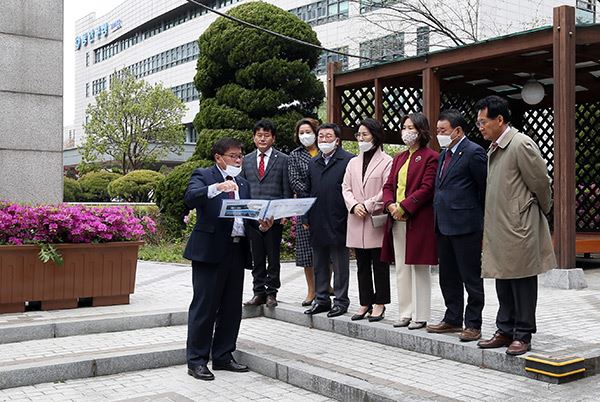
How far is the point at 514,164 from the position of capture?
5270 mm

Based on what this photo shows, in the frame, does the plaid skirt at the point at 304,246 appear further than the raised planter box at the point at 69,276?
Yes

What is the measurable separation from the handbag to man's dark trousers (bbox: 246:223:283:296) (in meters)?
1.40

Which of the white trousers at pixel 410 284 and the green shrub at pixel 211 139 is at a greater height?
the green shrub at pixel 211 139

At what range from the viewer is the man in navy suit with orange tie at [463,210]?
18.8 ft

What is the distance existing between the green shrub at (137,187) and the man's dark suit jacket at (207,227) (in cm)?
2228

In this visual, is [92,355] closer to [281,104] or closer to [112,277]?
[112,277]

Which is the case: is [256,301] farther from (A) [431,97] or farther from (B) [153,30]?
(B) [153,30]

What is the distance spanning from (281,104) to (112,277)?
8.67 metres

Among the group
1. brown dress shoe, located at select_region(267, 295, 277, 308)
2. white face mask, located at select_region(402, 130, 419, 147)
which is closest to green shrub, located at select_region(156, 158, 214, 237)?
brown dress shoe, located at select_region(267, 295, 277, 308)

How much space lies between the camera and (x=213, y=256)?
5590 mm

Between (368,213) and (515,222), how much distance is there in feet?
5.44

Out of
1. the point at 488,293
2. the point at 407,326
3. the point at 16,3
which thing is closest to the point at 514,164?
the point at 407,326

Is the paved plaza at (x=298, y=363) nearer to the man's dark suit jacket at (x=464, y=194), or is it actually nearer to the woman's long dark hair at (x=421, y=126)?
the man's dark suit jacket at (x=464, y=194)

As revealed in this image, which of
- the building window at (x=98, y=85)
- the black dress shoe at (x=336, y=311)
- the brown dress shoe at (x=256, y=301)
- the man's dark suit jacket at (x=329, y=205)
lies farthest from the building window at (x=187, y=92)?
the black dress shoe at (x=336, y=311)
